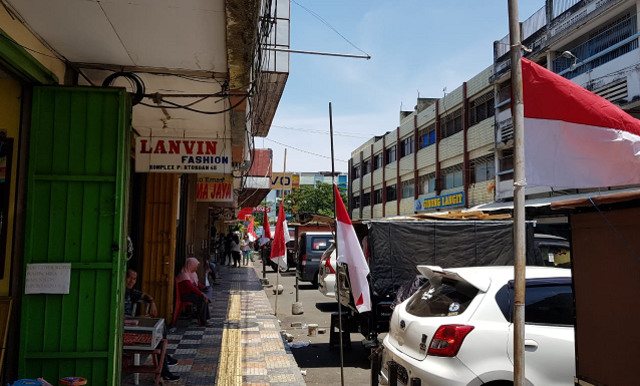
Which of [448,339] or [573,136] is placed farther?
[448,339]

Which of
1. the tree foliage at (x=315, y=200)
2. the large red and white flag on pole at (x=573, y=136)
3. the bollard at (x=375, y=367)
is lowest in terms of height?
the bollard at (x=375, y=367)

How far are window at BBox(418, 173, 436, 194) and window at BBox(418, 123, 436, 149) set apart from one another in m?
2.13

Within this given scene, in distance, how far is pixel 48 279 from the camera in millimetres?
4570

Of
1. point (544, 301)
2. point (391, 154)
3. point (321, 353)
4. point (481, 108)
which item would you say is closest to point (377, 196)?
point (391, 154)

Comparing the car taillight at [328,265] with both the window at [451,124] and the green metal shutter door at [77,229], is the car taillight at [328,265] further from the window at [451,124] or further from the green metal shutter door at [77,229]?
the window at [451,124]

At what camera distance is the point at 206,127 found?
8.56 meters

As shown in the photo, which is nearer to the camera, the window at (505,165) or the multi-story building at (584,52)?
the multi-story building at (584,52)

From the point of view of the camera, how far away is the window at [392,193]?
40.6m

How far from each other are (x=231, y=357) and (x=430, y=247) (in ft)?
12.5

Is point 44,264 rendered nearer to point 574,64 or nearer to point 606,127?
point 606,127

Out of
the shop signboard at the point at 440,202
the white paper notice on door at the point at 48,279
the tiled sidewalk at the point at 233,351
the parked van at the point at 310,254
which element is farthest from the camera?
the shop signboard at the point at 440,202

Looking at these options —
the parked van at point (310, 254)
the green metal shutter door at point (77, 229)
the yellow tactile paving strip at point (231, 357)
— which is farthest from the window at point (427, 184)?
the green metal shutter door at point (77, 229)

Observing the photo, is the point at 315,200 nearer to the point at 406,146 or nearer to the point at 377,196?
the point at 377,196

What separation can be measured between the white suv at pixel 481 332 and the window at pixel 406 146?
32.4 m
